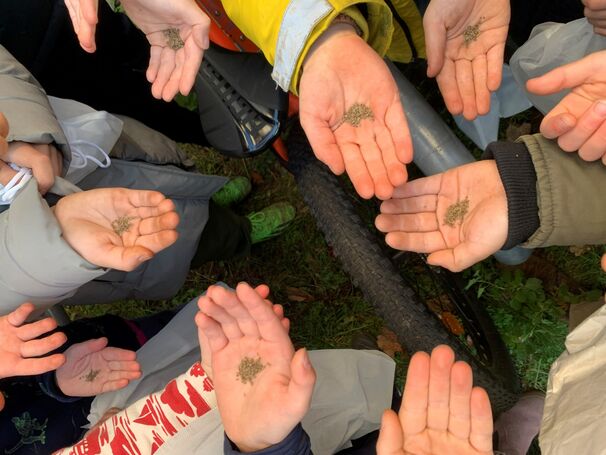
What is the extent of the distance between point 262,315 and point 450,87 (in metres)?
0.84

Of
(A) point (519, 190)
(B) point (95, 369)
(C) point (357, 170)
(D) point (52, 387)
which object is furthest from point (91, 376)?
(A) point (519, 190)

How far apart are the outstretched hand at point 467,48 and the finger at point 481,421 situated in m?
0.80

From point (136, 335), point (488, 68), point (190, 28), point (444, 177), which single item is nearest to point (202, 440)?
point (136, 335)

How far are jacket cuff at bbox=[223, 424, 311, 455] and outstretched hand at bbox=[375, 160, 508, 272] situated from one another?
1.80 feet

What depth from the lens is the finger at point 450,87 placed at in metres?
1.60

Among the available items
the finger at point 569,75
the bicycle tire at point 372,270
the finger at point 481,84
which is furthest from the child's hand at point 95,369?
the finger at point 569,75

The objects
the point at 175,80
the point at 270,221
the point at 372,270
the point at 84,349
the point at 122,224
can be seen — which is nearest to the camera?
the point at 122,224

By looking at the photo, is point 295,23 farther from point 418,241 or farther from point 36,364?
point 36,364

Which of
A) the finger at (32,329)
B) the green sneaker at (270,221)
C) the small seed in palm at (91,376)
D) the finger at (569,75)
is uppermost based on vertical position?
the finger at (569,75)

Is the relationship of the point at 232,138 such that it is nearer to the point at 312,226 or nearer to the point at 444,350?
the point at 312,226

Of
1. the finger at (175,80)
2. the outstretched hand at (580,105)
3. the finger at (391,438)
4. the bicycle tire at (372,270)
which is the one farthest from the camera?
the bicycle tire at (372,270)

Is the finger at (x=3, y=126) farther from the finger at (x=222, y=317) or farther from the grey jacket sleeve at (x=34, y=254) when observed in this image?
the finger at (x=222, y=317)

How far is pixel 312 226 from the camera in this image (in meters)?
2.78

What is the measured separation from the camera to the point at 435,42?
159 cm
